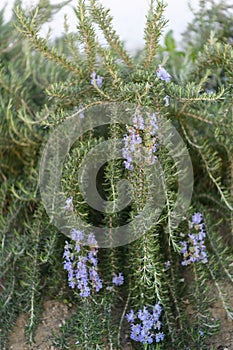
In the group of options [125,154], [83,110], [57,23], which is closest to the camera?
[125,154]

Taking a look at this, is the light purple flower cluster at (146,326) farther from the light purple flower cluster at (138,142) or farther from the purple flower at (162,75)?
the purple flower at (162,75)

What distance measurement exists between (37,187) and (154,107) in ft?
1.19

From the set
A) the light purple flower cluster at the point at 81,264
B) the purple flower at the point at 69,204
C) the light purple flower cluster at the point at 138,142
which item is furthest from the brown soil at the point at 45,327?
the light purple flower cluster at the point at 138,142

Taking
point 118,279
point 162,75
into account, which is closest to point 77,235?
point 118,279

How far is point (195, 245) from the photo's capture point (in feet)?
4.09

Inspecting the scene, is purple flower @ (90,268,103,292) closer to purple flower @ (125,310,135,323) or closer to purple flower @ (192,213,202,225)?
purple flower @ (125,310,135,323)

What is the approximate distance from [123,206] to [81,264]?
0.15 m

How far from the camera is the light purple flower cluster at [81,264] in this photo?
1.18 metres

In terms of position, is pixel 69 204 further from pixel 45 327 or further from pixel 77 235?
pixel 45 327

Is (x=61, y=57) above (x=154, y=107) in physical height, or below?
above

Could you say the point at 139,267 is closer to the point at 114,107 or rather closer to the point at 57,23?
the point at 114,107

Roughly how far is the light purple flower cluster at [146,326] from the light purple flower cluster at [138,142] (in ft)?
0.98

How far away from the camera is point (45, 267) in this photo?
1.43 m

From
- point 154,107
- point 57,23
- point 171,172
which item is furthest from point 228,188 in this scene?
point 57,23
